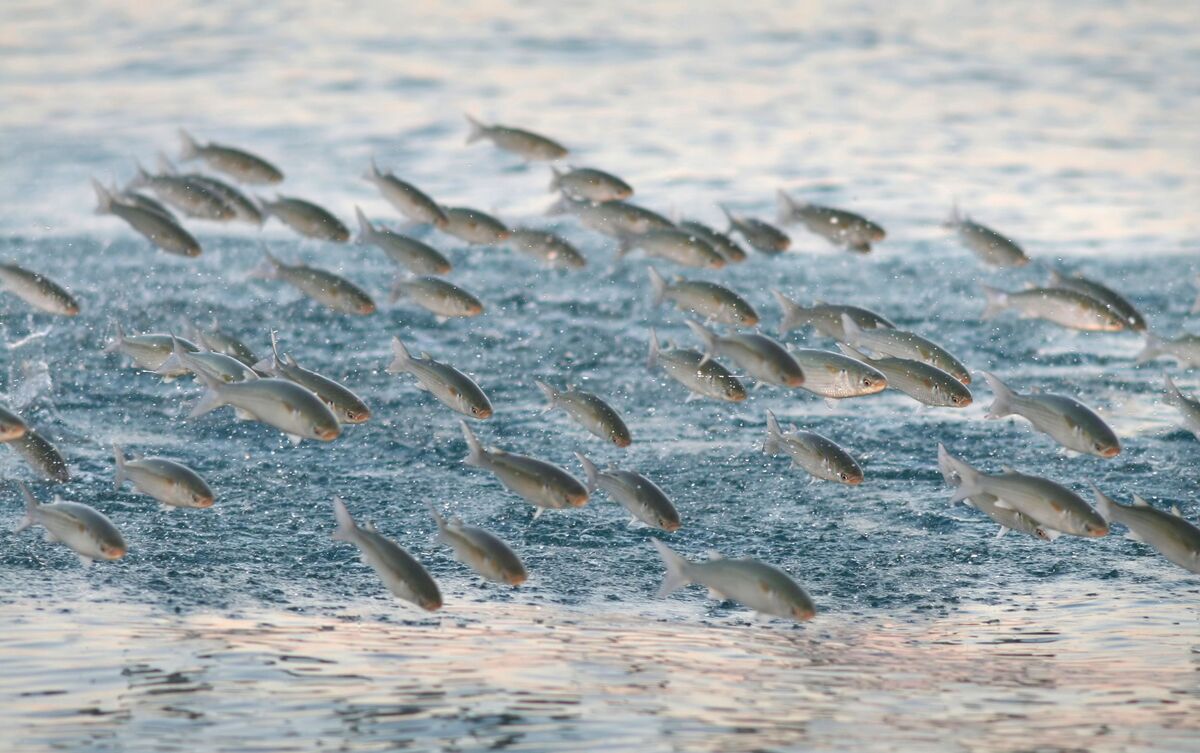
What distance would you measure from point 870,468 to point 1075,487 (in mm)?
1078

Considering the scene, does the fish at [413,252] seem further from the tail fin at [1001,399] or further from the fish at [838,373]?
the tail fin at [1001,399]

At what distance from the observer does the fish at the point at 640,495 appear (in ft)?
22.8

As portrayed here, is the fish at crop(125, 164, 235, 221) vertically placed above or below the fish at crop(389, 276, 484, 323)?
above

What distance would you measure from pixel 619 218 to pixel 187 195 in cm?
241

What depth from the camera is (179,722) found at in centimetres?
571

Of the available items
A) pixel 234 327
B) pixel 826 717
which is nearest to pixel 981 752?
pixel 826 717

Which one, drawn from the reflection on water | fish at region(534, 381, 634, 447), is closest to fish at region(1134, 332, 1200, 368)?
the reflection on water

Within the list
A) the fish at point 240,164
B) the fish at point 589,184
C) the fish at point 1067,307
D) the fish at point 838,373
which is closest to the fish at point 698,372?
the fish at point 838,373

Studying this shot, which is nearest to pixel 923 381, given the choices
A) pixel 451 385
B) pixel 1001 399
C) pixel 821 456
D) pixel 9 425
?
pixel 1001 399

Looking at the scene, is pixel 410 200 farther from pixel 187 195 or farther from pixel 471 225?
pixel 187 195

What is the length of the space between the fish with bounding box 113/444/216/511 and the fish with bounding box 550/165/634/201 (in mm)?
3764

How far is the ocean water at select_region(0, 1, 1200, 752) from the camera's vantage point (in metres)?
5.99

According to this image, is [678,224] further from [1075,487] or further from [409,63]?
[409,63]

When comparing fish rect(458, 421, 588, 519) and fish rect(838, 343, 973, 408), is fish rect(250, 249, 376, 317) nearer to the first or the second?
fish rect(458, 421, 588, 519)
